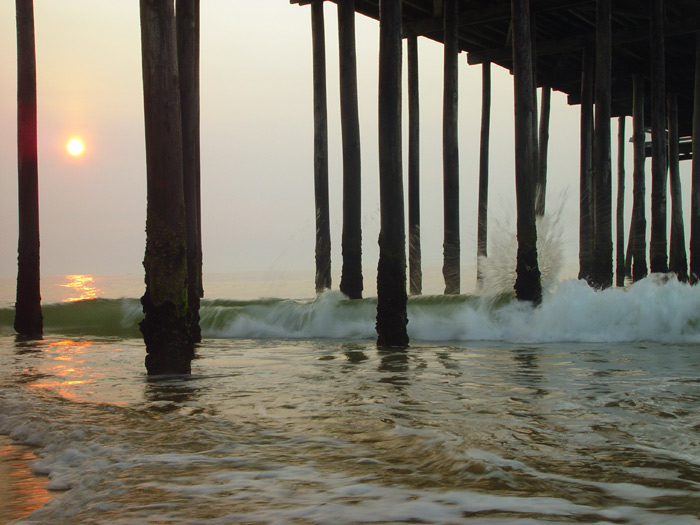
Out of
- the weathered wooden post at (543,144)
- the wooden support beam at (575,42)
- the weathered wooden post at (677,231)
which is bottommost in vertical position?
the weathered wooden post at (677,231)

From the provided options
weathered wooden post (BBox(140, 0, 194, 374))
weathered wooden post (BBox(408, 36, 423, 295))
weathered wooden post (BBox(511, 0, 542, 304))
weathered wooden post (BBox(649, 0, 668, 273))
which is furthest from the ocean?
weathered wooden post (BBox(649, 0, 668, 273))

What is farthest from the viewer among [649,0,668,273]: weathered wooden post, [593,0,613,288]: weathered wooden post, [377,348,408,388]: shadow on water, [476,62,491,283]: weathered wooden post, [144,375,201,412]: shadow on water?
→ [476,62,491,283]: weathered wooden post

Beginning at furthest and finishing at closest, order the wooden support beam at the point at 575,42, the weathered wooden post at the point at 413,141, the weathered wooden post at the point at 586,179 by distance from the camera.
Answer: the wooden support beam at the point at 575,42
the weathered wooden post at the point at 413,141
the weathered wooden post at the point at 586,179

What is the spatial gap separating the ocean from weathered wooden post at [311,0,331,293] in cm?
457

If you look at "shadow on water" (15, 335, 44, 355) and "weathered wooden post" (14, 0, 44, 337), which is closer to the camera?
"shadow on water" (15, 335, 44, 355)

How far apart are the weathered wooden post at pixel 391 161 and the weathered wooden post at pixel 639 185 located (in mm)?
9360

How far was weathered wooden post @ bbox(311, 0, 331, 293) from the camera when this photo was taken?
12492 mm

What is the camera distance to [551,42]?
14984mm

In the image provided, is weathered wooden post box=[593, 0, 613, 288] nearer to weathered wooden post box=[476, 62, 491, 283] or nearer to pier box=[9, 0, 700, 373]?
pier box=[9, 0, 700, 373]

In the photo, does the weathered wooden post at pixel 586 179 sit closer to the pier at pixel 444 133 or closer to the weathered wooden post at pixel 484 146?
the pier at pixel 444 133

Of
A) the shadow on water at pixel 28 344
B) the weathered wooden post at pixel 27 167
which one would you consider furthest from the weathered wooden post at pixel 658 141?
the shadow on water at pixel 28 344

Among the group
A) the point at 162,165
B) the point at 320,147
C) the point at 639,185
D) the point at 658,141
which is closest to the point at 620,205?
the point at 639,185

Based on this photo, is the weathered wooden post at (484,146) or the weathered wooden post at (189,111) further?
the weathered wooden post at (484,146)

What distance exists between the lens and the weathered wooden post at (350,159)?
36.5 feet
